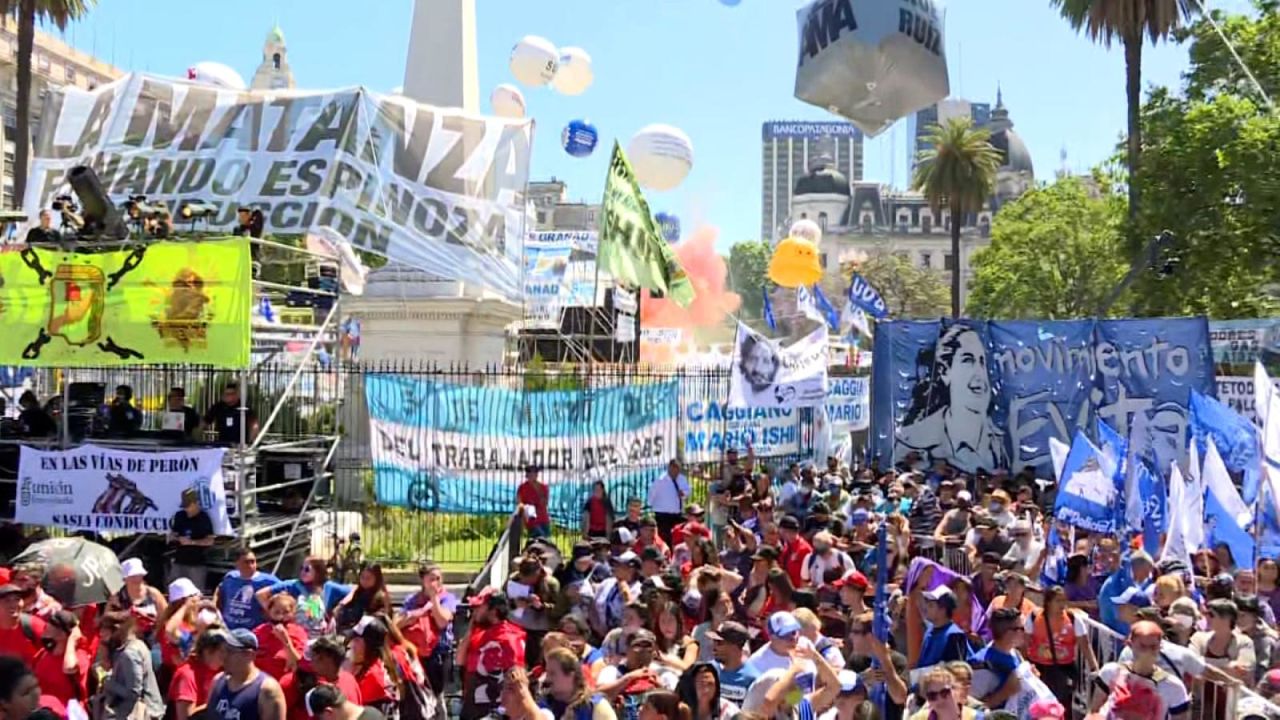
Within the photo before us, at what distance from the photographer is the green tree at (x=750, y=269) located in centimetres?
11631

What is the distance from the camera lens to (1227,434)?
11148 millimetres

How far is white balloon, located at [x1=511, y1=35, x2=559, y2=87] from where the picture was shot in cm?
3656

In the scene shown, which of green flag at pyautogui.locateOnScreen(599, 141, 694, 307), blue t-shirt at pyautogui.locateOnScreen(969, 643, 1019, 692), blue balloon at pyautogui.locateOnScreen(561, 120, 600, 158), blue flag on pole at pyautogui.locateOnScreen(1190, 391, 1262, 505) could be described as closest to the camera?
blue t-shirt at pyautogui.locateOnScreen(969, 643, 1019, 692)

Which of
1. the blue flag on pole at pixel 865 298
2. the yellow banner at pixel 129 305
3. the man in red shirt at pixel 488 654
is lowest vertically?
the man in red shirt at pixel 488 654

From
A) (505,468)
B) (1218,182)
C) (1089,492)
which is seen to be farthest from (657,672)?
(1218,182)

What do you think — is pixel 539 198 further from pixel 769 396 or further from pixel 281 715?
pixel 281 715

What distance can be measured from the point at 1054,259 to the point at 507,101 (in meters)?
21.3

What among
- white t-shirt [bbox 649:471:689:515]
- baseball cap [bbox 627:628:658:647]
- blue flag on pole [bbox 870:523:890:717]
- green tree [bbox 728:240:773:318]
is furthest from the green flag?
green tree [bbox 728:240:773:318]

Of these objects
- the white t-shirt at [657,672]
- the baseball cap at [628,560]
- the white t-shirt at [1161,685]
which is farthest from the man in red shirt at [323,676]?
the white t-shirt at [1161,685]

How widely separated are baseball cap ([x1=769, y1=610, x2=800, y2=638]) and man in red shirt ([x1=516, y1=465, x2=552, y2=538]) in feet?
21.3

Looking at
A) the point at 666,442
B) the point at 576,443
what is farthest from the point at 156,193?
Answer: the point at 666,442

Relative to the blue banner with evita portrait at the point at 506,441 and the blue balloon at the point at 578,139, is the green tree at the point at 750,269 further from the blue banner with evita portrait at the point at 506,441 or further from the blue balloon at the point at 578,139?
the blue banner with evita portrait at the point at 506,441

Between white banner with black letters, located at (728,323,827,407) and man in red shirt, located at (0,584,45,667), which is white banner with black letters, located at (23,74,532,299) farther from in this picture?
man in red shirt, located at (0,584,45,667)

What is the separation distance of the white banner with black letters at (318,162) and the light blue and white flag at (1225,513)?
8840 millimetres
